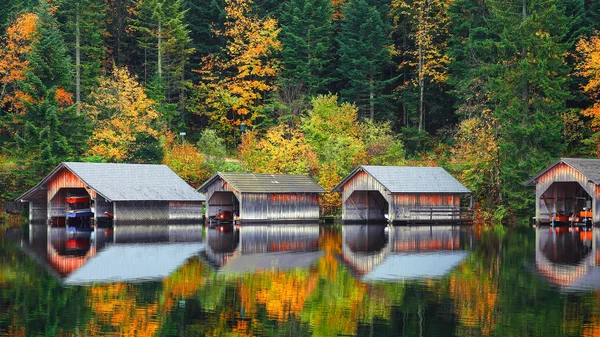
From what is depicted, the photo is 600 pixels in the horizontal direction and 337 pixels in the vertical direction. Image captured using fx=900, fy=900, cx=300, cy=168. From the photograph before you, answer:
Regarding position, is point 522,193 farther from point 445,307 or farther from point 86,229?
point 445,307

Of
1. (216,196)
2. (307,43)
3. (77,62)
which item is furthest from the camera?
(307,43)

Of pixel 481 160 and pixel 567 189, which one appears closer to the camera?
pixel 567 189

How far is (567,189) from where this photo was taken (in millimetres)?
62000

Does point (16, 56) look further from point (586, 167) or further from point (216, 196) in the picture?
point (586, 167)

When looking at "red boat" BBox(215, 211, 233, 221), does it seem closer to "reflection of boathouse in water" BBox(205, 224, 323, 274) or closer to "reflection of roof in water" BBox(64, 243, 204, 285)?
"reflection of boathouse in water" BBox(205, 224, 323, 274)

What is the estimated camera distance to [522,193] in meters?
63.2

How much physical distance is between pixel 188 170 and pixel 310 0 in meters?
22.3

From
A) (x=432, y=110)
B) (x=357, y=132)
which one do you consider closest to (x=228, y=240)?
(x=357, y=132)

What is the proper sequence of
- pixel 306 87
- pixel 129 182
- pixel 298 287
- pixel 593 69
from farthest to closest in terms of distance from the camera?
1. pixel 306 87
2. pixel 593 69
3. pixel 129 182
4. pixel 298 287

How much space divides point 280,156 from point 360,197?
8730mm

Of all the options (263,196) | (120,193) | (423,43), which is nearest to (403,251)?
(263,196)

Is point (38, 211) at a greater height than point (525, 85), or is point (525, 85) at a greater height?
point (525, 85)

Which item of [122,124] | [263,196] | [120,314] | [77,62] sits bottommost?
[120,314]

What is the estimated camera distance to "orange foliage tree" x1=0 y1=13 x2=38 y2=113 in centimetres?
7119
